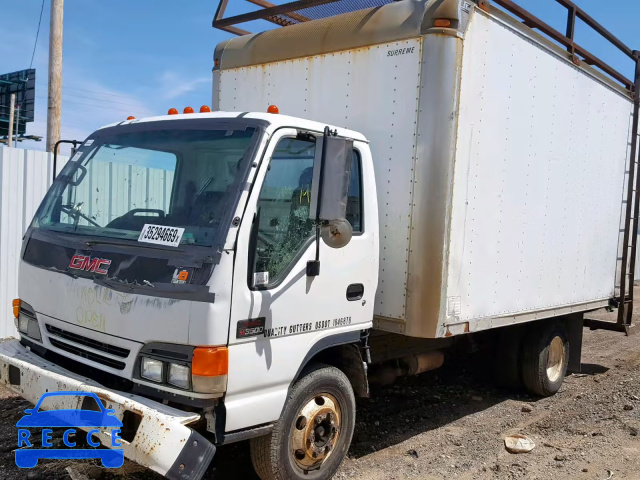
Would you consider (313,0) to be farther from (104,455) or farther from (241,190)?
(104,455)

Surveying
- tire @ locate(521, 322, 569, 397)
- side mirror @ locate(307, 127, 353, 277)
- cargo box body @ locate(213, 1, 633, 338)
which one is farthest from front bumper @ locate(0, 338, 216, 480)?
tire @ locate(521, 322, 569, 397)

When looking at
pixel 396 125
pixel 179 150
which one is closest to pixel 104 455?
pixel 179 150

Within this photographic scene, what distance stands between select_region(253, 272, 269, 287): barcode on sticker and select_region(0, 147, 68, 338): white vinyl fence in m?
5.17

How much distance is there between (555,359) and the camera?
22.3 ft

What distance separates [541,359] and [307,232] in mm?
3798

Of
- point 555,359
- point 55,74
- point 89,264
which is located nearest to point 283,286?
point 89,264

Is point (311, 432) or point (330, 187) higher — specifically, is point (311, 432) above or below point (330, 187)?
below

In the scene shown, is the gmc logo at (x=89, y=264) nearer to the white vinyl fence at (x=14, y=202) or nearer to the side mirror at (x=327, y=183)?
the side mirror at (x=327, y=183)

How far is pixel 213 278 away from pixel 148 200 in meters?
0.97

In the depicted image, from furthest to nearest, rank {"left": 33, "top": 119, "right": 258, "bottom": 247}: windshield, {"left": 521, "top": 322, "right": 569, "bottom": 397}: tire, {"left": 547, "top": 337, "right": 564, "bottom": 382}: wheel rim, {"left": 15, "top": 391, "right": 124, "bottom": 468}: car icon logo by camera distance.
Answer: {"left": 547, "top": 337, "right": 564, "bottom": 382}: wheel rim
{"left": 521, "top": 322, "right": 569, "bottom": 397}: tire
{"left": 33, "top": 119, "right": 258, "bottom": 247}: windshield
{"left": 15, "top": 391, "right": 124, "bottom": 468}: car icon logo

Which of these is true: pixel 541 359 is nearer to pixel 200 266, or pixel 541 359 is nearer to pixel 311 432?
pixel 311 432

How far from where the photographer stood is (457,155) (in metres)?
4.34

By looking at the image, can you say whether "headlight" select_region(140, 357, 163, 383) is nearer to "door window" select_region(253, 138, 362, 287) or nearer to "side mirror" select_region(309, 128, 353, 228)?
"door window" select_region(253, 138, 362, 287)

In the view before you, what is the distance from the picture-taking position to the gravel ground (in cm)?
438
